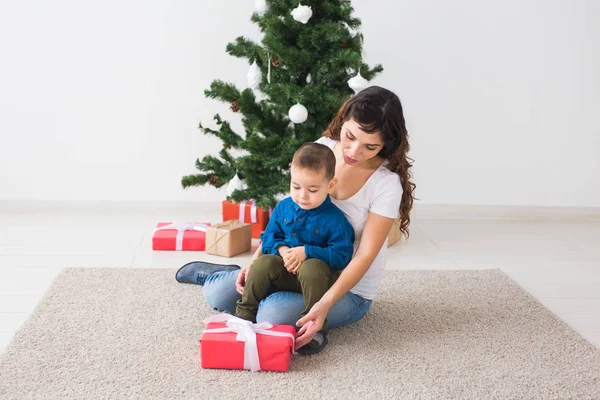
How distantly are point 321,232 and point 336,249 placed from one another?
66 mm

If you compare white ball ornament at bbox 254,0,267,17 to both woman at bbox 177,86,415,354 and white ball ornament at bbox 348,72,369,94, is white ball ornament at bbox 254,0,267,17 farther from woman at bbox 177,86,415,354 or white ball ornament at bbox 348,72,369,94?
woman at bbox 177,86,415,354

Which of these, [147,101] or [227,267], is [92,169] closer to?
[147,101]

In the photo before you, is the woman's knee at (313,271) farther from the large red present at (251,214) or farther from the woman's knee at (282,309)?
the large red present at (251,214)

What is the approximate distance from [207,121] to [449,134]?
1430 millimetres

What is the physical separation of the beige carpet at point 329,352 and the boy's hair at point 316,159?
1.75 ft

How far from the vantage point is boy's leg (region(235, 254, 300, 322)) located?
200 cm

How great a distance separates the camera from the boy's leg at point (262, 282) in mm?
1998

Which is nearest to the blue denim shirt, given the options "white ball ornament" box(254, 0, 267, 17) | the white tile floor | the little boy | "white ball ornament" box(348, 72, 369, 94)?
the little boy

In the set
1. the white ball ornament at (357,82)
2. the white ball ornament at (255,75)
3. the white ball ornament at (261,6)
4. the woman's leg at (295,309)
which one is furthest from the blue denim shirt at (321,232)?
the white ball ornament at (261,6)

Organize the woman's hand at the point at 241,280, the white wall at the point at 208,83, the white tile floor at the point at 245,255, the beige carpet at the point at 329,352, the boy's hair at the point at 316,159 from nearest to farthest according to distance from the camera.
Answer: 1. the beige carpet at the point at 329,352
2. the boy's hair at the point at 316,159
3. the woman's hand at the point at 241,280
4. the white tile floor at the point at 245,255
5. the white wall at the point at 208,83

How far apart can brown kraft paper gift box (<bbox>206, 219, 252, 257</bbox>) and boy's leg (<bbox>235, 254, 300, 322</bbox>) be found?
91 cm

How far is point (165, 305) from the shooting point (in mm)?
2322

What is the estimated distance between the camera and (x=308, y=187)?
6.14ft

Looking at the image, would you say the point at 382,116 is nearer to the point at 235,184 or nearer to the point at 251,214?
the point at 235,184
